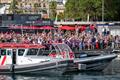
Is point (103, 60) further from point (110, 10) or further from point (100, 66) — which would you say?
point (110, 10)

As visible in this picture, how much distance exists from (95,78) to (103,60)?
18.9 ft

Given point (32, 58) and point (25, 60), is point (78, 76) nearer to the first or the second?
point (32, 58)

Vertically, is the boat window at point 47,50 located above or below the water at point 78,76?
above

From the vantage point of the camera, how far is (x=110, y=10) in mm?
153125

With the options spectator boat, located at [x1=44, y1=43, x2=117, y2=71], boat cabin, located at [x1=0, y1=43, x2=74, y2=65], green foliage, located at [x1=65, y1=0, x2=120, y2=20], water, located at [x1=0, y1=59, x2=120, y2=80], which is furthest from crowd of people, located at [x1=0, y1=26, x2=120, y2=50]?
green foliage, located at [x1=65, y1=0, x2=120, y2=20]

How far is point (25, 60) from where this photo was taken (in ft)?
167

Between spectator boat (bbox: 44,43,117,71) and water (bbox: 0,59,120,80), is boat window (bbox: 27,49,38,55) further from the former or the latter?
spectator boat (bbox: 44,43,117,71)

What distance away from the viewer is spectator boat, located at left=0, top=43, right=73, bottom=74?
166 feet

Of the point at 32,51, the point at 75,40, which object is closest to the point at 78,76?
the point at 32,51

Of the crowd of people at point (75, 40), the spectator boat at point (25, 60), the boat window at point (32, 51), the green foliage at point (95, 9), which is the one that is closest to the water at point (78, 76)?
the spectator boat at point (25, 60)

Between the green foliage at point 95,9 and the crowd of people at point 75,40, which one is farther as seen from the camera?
the green foliage at point 95,9

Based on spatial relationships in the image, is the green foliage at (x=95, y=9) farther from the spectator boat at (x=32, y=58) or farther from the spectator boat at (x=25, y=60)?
the spectator boat at (x=25, y=60)

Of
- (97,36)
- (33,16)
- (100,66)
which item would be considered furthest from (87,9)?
(100,66)

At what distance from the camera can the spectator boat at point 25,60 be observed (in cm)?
5047
